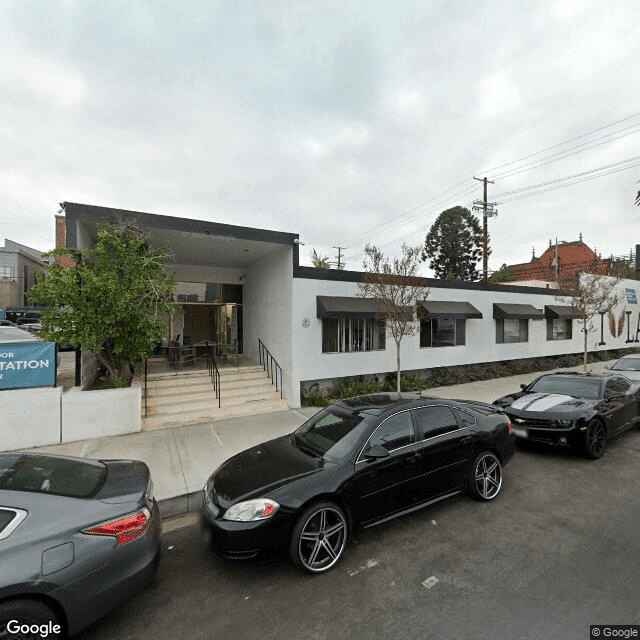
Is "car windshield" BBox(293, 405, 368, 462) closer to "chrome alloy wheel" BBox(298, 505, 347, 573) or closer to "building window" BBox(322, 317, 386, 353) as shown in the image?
"chrome alloy wheel" BBox(298, 505, 347, 573)

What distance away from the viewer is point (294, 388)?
9477 mm

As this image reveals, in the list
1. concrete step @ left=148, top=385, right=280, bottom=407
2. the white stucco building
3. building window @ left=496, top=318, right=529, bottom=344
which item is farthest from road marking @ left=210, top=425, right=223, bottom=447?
building window @ left=496, top=318, right=529, bottom=344

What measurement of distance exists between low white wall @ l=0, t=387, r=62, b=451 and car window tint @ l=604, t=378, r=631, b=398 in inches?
419

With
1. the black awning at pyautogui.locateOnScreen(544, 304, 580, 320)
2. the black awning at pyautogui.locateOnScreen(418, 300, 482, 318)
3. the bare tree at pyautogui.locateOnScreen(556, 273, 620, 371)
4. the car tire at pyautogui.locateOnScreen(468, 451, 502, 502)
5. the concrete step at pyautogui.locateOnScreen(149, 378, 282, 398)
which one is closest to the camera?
the car tire at pyautogui.locateOnScreen(468, 451, 502, 502)

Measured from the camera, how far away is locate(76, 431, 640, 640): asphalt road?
8.63ft

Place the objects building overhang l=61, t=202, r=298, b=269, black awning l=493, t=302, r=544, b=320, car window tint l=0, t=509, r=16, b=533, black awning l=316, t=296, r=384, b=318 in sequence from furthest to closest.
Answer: black awning l=493, t=302, r=544, b=320 → black awning l=316, t=296, r=384, b=318 → building overhang l=61, t=202, r=298, b=269 → car window tint l=0, t=509, r=16, b=533

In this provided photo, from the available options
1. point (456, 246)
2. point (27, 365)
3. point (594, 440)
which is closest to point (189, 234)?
point (27, 365)

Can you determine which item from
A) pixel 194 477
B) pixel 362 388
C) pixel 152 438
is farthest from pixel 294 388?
pixel 194 477

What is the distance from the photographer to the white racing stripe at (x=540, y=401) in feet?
20.9

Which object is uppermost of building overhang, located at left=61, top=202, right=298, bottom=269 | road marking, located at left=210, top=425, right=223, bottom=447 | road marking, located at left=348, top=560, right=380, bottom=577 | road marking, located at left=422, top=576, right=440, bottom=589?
building overhang, located at left=61, top=202, right=298, bottom=269

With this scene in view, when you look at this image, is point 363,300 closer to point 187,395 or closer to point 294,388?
point 294,388

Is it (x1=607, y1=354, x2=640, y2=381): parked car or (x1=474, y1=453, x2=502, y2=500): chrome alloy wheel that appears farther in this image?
(x1=607, y1=354, x2=640, y2=381): parked car

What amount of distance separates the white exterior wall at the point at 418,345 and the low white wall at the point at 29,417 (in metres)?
5.21

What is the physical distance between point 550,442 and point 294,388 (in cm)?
Result: 587
